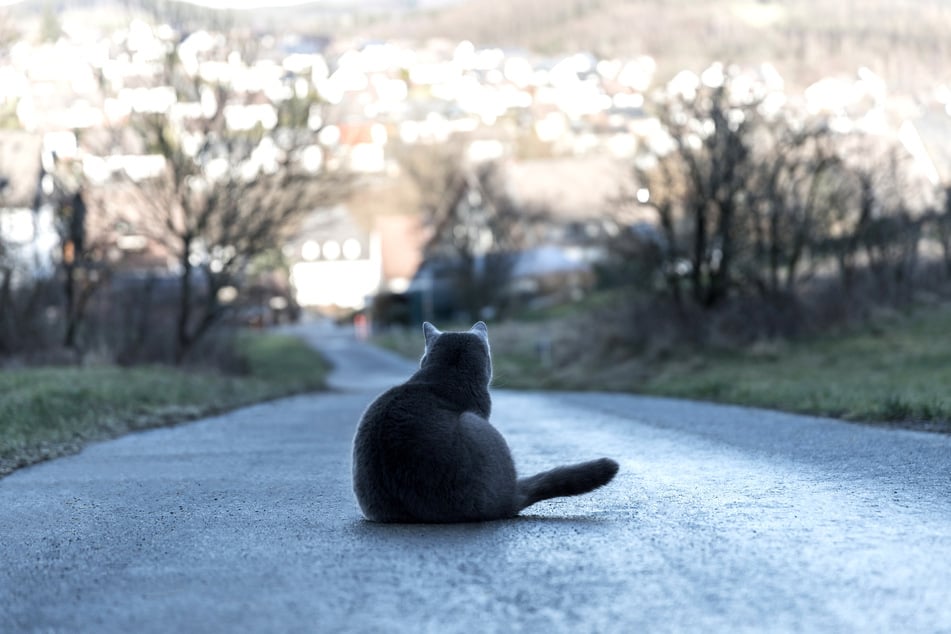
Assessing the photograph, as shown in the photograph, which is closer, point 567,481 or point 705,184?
point 567,481

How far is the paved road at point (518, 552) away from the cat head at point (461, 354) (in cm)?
91

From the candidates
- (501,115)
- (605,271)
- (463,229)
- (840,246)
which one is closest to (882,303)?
(840,246)

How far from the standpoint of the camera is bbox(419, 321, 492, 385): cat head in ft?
26.2

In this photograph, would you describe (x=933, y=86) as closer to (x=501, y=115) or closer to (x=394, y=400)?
(x=394, y=400)

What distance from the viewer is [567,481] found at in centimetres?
770

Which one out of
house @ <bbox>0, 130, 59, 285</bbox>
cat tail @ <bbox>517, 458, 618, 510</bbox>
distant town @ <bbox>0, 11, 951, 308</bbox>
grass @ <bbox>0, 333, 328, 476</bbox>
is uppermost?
distant town @ <bbox>0, 11, 951, 308</bbox>

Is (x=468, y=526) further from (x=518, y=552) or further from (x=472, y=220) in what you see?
(x=472, y=220)

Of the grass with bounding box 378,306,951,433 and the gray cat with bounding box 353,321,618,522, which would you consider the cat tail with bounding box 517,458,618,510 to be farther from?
the grass with bounding box 378,306,951,433

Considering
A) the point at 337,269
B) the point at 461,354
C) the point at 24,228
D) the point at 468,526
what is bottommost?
the point at 468,526

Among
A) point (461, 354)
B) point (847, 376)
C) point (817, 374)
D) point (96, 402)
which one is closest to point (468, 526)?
point (461, 354)

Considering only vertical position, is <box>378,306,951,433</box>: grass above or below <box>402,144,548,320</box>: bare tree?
below

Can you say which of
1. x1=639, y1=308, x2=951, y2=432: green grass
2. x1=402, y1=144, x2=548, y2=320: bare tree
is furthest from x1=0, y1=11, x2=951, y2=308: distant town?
x1=402, y1=144, x2=548, y2=320: bare tree

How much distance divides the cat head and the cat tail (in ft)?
2.19

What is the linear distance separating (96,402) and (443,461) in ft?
45.4
